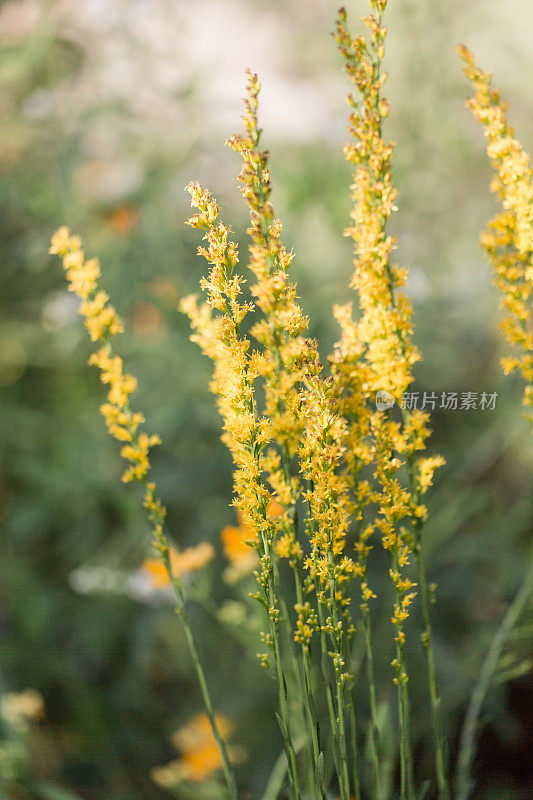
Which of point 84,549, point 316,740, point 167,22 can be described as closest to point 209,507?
point 84,549

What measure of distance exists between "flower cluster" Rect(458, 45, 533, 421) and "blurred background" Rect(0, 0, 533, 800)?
890mm

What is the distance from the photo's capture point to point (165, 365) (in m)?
1.94

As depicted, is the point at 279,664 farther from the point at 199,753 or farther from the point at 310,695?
the point at 199,753

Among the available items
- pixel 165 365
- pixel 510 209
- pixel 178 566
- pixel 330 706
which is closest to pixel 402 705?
pixel 330 706

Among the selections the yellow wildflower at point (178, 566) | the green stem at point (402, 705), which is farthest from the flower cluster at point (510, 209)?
the yellow wildflower at point (178, 566)

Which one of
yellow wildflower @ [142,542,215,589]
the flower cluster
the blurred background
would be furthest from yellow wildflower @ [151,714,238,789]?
the flower cluster

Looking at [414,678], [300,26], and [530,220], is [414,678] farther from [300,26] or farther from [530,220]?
[300,26]

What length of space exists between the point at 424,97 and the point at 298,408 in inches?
78.1

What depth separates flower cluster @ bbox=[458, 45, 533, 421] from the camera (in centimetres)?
58

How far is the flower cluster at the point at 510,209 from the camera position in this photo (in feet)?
1.89

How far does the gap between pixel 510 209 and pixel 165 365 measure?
1416mm

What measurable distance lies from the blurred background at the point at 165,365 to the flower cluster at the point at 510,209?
2.92ft

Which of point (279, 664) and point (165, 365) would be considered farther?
point (165, 365)

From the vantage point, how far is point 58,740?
1836 millimetres
